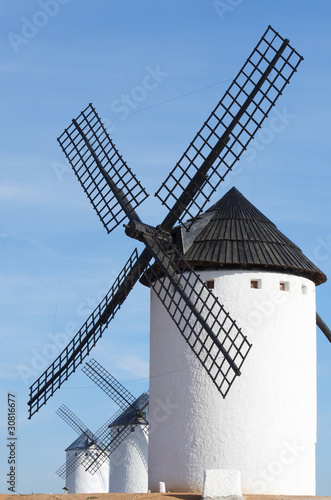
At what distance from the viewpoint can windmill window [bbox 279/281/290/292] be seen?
19694 mm

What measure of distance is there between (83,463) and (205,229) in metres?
26.1

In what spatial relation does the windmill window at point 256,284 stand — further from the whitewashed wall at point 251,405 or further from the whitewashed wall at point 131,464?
the whitewashed wall at point 131,464

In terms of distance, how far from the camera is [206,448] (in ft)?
61.9

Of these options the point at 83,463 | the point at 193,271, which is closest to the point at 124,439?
the point at 83,463

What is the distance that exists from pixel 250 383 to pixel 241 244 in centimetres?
300

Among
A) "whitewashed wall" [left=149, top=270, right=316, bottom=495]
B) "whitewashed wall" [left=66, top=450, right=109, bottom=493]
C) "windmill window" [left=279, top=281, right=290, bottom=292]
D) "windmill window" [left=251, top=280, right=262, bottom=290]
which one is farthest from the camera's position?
"whitewashed wall" [left=66, top=450, right=109, bottom=493]

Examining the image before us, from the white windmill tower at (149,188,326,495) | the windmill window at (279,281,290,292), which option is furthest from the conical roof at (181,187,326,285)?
the windmill window at (279,281,290,292)

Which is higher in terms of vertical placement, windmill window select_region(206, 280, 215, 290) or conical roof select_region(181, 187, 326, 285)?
conical roof select_region(181, 187, 326, 285)

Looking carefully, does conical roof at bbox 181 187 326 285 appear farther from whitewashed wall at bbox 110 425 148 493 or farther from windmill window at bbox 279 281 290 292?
whitewashed wall at bbox 110 425 148 493

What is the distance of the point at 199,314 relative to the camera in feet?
59.7

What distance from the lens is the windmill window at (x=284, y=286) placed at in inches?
775

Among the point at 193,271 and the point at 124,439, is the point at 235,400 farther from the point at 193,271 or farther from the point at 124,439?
the point at 124,439

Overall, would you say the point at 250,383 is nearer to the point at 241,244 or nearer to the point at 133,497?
the point at 241,244

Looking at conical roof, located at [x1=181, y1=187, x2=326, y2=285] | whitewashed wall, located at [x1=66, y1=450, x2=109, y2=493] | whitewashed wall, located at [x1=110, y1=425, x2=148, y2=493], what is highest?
conical roof, located at [x1=181, y1=187, x2=326, y2=285]
